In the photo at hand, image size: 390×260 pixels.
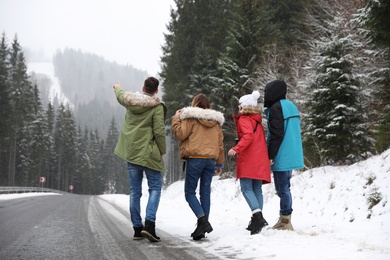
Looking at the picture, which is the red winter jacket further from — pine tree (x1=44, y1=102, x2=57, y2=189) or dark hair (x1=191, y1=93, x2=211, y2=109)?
pine tree (x1=44, y1=102, x2=57, y2=189)

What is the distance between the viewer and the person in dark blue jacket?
4758 mm

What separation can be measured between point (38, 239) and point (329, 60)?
30.7 ft

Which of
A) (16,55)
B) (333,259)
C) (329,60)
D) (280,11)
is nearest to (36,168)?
(16,55)

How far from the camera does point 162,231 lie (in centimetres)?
551

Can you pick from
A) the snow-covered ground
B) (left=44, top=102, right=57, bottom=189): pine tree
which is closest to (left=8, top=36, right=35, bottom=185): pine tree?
(left=44, top=102, right=57, bottom=189): pine tree

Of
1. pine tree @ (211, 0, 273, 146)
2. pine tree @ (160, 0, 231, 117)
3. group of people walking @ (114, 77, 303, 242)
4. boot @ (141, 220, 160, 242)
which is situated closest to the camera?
boot @ (141, 220, 160, 242)

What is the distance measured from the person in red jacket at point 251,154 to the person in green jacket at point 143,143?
114 centimetres

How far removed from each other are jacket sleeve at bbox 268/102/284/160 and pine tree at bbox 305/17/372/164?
18.8ft

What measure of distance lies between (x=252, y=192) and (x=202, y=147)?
0.99 m

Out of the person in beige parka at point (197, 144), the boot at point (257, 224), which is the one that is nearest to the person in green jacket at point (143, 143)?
the person in beige parka at point (197, 144)

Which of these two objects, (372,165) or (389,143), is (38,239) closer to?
(372,165)

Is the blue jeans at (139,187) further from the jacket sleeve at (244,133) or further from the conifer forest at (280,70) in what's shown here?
the conifer forest at (280,70)

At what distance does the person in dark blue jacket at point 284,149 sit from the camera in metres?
4.76

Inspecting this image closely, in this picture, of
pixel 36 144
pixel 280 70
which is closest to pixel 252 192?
pixel 280 70
